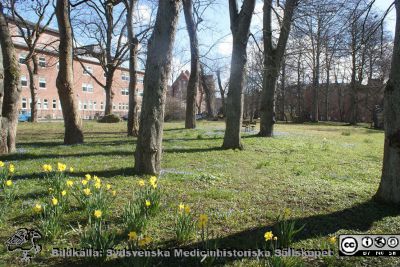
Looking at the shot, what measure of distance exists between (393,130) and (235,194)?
125 inches

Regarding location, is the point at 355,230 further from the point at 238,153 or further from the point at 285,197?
the point at 238,153

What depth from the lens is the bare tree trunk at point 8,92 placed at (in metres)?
10.1

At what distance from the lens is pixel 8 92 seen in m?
10.1

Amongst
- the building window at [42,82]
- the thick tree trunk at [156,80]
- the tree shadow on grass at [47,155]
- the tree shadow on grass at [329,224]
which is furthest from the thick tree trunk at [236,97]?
the building window at [42,82]

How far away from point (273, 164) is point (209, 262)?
687 cm

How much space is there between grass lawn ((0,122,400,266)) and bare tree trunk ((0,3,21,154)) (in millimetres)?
587

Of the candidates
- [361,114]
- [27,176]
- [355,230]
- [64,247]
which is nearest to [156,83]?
[27,176]

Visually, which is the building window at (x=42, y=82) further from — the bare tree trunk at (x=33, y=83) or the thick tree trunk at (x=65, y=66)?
the thick tree trunk at (x=65, y=66)

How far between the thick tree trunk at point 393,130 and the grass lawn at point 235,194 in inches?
17.2

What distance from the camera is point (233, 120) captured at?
509 inches

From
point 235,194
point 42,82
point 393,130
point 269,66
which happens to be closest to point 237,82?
point 269,66

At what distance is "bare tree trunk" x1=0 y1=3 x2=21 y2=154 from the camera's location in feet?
33.0

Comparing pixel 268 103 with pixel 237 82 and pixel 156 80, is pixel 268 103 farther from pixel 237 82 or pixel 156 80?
pixel 156 80

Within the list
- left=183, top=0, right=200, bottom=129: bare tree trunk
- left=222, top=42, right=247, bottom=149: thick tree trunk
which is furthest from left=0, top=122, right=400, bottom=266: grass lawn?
left=183, top=0, right=200, bottom=129: bare tree trunk
